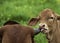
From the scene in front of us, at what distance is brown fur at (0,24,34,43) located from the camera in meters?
5.38

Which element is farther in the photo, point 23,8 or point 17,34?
point 23,8

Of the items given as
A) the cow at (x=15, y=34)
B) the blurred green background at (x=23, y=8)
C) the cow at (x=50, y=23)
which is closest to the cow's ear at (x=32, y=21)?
the cow at (x=50, y=23)

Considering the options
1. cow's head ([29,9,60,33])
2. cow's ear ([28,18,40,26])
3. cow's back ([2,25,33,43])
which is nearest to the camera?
cow's back ([2,25,33,43])

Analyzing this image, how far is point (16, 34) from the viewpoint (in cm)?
540

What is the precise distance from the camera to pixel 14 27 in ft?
18.1

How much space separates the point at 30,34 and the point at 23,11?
8.24 metres

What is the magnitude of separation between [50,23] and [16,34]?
8.66 ft

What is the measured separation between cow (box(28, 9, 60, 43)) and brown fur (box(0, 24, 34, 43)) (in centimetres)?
187

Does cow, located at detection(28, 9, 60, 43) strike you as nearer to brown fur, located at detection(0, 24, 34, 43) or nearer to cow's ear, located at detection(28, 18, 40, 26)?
cow's ear, located at detection(28, 18, 40, 26)

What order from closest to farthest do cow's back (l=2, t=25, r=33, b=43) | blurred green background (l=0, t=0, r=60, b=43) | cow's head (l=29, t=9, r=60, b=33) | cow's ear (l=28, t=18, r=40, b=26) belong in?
cow's back (l=2, t=25, r=33, b=43) < cow's head (l=29, t=9, r=60, b=33) < cow's ear (l=28, t=18, r=40, b=26) < blurred green background (l=0, t=0, r=60, b=43)

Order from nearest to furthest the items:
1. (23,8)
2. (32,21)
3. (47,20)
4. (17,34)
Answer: (17,34) < (47,20) < (32,21) < (23,8)

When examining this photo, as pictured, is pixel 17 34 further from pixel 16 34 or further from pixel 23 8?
pixel 23 8

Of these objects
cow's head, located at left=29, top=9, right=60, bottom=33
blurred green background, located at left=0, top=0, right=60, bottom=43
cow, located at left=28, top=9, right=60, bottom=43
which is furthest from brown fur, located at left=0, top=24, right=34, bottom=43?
blurred green background, located at left=0, top=0, right=60, bottom=43

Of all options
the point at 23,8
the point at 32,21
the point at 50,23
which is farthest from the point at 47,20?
the point at 23,8
